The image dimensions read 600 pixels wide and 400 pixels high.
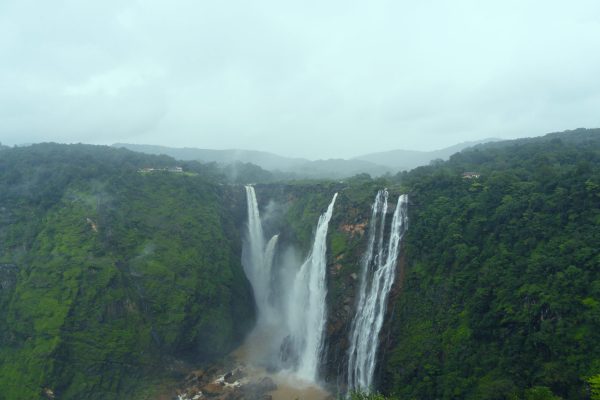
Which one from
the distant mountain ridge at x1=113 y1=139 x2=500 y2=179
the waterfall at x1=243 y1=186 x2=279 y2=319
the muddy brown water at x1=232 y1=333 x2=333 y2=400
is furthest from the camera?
the distant mountain ridge at x1=113 y1=139 x2=500 y2=179

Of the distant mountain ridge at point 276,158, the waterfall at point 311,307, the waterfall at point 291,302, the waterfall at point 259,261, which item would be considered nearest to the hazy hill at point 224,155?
the distant mountain ridge at point 276,158

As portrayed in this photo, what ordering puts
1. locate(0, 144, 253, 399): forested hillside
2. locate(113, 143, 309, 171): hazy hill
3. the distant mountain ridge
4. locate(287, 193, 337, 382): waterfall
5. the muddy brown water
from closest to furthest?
the muddy brown water
locate(0, 144, 253, 399): forested hillside
locate(287, 193, 337, 382): waterfall
the distant mountain ridge
locate(113, 143, 309, 171): hazy hill

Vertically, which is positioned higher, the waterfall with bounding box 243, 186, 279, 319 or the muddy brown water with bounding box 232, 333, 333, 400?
the waterfall with bounding box 243, 186, 279, 319

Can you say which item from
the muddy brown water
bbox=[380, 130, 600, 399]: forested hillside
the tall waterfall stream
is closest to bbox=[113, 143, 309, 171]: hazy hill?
the tall waterfall stream

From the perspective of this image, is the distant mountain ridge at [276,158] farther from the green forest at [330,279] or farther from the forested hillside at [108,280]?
the green forest at [330,279]

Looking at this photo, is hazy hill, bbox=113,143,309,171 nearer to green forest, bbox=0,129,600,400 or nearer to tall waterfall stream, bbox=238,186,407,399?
green forest, bbox=0,129,600,400
